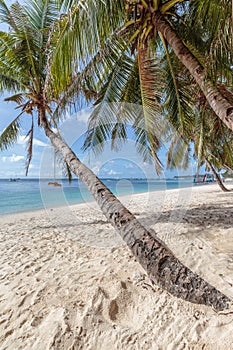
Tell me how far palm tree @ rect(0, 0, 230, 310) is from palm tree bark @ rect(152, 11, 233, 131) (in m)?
1.49

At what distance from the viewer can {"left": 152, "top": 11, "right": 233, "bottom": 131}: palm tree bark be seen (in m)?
2.29

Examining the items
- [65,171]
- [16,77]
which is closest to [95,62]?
[16,77]

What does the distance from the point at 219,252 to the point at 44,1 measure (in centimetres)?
596

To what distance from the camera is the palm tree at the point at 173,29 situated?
2338 mm

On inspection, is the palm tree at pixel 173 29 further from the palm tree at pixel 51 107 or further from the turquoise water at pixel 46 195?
the turquoise water at pixel 46 195

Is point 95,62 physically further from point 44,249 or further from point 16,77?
point 44,249

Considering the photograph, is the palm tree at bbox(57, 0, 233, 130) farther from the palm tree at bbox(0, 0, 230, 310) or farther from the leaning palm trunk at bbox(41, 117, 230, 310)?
the leaning palm trunk at bbox(41, 117, 230, 310)

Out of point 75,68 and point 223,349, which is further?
point 75,68

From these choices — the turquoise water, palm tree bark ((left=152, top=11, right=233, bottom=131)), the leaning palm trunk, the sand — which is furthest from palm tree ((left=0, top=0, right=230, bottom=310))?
the turquoise water

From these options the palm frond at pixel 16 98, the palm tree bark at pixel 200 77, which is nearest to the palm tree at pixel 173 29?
the palm tree bark at pixel 200 77

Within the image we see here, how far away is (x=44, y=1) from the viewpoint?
4.38 m

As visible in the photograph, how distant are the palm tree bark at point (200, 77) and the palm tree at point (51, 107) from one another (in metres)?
1.49

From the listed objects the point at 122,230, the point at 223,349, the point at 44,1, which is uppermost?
the point at 44,1

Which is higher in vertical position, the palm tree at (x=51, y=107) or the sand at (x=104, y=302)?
the palm tree at (x=51, y=107)
